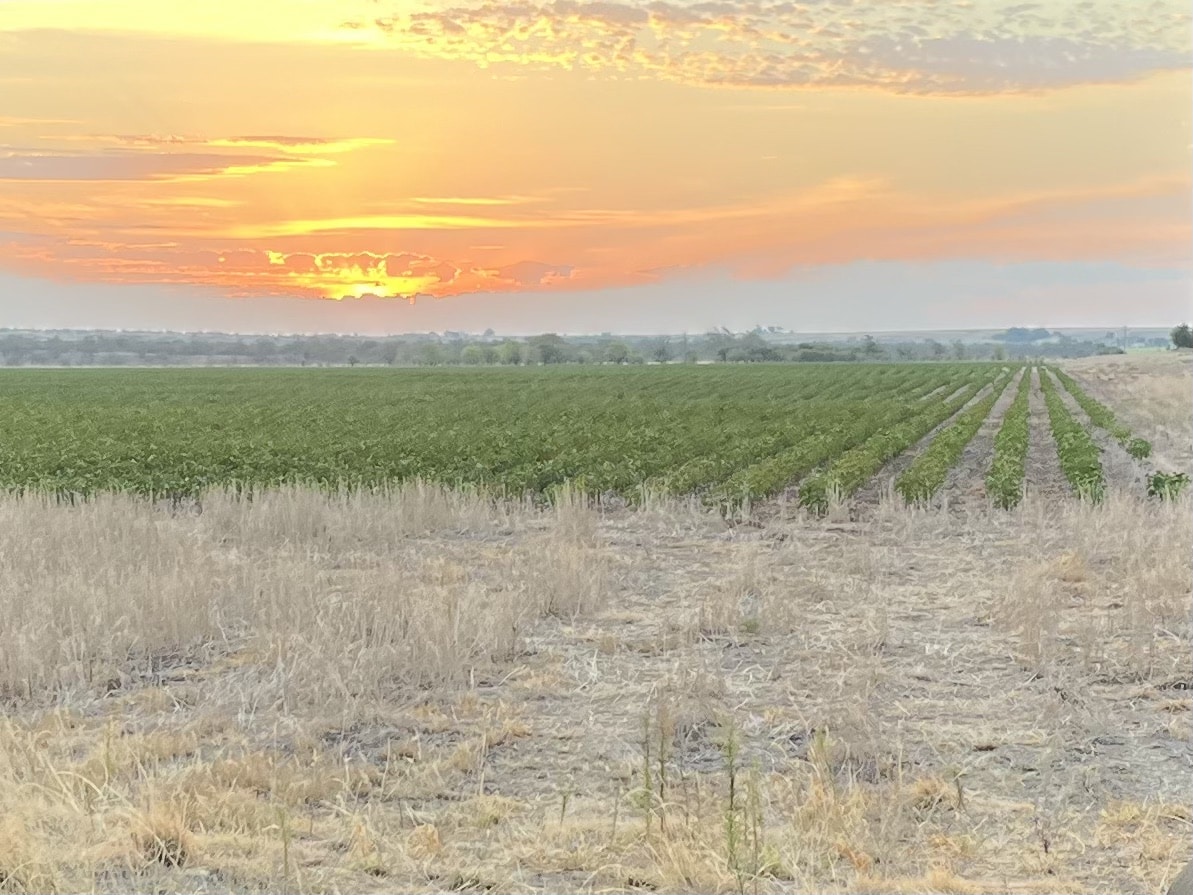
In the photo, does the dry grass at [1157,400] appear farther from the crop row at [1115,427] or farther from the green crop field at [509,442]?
the green crop field at [509,442]

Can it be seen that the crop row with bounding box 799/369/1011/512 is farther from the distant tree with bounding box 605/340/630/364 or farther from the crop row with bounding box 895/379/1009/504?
the distant tree with bounding box 605/340/630/364

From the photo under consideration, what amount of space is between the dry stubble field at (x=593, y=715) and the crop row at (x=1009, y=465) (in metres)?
3.28

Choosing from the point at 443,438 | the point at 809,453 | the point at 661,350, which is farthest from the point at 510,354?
the point at 809,453

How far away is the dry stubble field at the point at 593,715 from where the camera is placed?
5.12m

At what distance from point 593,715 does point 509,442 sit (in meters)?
17.4

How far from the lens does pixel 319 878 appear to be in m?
4.94

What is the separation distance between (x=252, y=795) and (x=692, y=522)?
999 cm

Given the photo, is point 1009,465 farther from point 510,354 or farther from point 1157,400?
point 510,354

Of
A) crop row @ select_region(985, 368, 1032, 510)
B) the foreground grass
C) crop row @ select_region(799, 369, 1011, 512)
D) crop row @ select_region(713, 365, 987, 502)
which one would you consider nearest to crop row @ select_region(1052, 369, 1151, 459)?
crop row @ select_region(985, 368, 1032, 510)

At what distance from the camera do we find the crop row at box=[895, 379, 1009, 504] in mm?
17516

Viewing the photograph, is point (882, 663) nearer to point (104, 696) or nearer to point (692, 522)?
point (104, 696)

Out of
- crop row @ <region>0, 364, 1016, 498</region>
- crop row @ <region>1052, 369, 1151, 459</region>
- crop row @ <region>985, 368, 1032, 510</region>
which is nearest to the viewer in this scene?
crop row @ <region>985, 368, 1032, 510</region>

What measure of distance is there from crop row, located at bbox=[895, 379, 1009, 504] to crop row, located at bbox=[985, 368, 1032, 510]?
77cm

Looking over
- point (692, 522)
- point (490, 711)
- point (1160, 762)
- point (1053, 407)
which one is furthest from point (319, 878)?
point (1053, 407)
